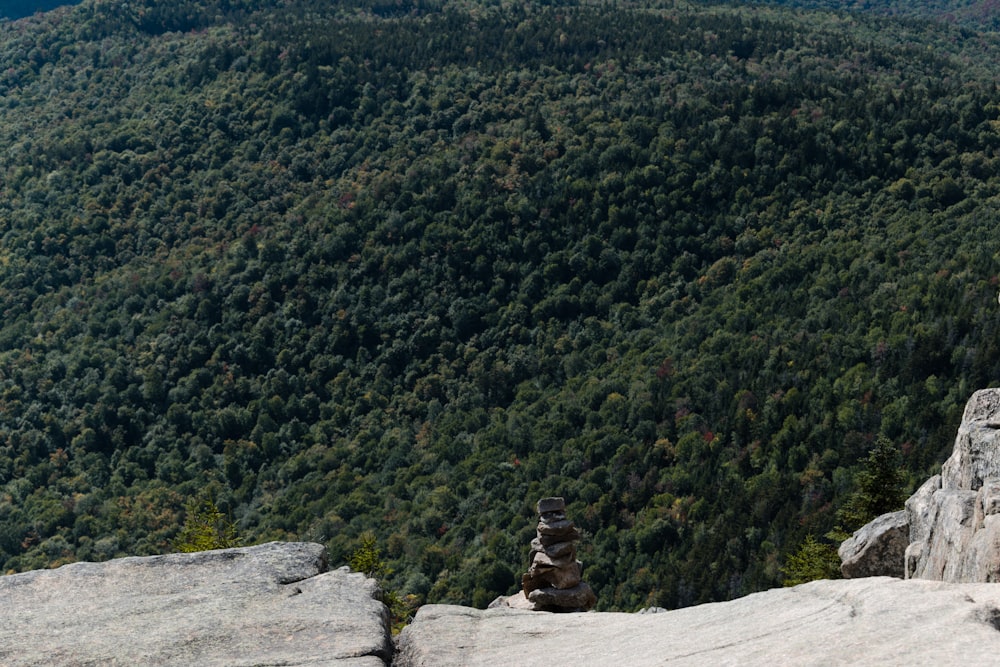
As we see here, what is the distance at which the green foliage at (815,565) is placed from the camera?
4920 cm

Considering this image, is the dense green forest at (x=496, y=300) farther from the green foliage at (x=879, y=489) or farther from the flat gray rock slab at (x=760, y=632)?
the flat gray rock slab at (x=760, y=632)

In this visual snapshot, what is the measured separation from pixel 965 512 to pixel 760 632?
8.03m

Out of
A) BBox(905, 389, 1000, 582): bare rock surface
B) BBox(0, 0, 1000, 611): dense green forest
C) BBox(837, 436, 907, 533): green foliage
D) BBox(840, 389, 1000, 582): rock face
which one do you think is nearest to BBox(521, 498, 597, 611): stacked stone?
BBox(840, 389, 1000, 582): rock face

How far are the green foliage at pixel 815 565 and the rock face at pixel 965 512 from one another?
56.8ft

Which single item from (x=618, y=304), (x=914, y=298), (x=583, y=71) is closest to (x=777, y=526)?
(x=914, y=298)

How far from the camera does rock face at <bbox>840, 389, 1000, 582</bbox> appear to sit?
71.5ft

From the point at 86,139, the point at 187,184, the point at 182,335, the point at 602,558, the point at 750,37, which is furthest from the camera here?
the point at 750,37

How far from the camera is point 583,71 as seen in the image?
178m

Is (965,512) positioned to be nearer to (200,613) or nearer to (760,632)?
(760,632)

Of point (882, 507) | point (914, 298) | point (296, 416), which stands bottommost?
point (296, 416)

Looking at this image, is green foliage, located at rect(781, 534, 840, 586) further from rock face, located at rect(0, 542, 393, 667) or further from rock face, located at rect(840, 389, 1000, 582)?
rock face, located at rect(0, 542, 393, 667)

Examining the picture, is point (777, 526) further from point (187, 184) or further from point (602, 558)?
point (187, 184)

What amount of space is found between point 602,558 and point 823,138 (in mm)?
70267

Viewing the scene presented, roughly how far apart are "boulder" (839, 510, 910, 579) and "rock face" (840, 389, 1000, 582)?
22cm
